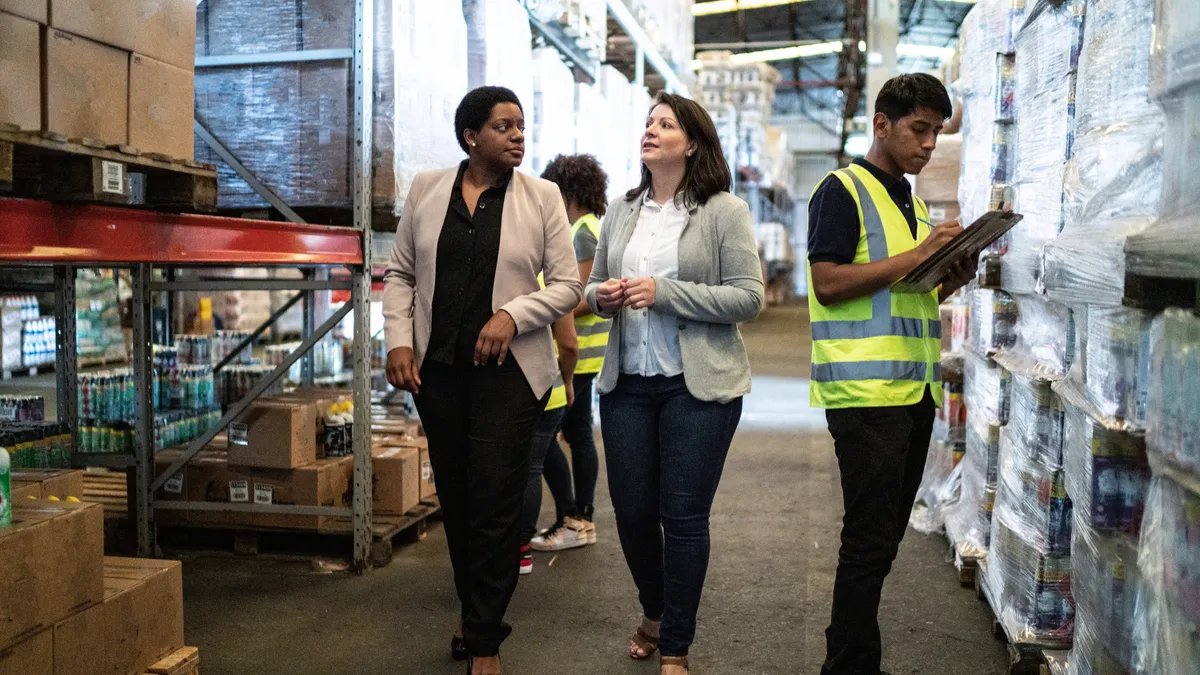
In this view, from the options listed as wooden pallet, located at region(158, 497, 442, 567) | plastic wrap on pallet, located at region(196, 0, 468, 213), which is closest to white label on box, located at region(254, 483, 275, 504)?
wooden pallet, located at region(158, 497, 442, 567)

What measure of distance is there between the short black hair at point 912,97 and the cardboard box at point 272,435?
2786 millimetres

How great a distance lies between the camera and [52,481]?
291cm

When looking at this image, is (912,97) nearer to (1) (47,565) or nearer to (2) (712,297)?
(2) (712,297)

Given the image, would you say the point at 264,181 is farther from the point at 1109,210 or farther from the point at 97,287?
the point at 97,287

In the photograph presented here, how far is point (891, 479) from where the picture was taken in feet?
8.96

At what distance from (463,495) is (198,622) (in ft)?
4.32

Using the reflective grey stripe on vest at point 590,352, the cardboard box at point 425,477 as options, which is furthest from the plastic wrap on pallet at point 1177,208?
the cardboard box at point 425,477

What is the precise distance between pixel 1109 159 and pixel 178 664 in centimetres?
258

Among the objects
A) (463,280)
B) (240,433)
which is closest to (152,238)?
(463,280)

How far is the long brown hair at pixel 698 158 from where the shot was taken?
121 inches

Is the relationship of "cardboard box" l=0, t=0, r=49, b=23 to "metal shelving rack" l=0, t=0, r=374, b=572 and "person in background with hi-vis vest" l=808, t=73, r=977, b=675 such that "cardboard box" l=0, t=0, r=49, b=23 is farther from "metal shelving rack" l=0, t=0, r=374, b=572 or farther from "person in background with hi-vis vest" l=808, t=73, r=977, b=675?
"person in background with hi-vis vest" l=808, t=73, r=977, b=675

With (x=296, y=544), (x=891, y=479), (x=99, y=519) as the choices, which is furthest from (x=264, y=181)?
(x=891, y=479)

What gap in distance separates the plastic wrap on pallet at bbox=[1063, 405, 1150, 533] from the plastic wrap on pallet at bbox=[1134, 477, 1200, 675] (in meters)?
0.31

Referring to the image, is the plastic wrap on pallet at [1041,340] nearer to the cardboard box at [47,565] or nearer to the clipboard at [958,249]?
the clipboard at [958,249]
